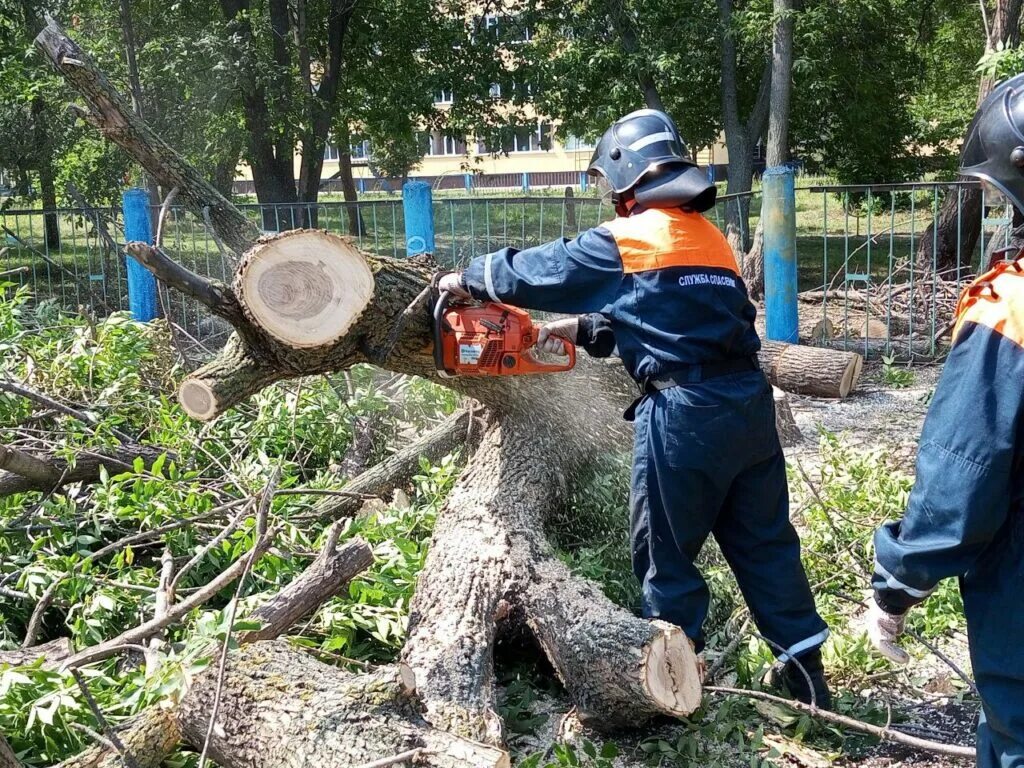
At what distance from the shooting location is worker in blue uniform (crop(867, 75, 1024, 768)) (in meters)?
1.88

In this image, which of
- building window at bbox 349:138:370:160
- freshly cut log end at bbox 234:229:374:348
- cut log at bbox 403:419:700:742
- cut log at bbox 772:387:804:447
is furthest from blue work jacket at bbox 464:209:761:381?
building window at bbox 349:138:370:160

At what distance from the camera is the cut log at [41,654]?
10.5 ft

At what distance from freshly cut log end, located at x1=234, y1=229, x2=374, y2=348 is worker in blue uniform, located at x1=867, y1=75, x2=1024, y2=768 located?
184cm

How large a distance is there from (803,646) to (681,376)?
0.97 m

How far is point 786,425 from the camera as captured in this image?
5758mm

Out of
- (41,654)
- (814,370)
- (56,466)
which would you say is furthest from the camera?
(814,370)

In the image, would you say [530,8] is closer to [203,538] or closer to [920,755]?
[203,538]

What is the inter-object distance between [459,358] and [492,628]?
0.92 m

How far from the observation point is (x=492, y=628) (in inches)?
126

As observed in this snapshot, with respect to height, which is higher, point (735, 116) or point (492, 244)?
point (735, 116)

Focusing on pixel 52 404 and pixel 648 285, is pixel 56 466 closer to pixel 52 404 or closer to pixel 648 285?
pixel 52 404

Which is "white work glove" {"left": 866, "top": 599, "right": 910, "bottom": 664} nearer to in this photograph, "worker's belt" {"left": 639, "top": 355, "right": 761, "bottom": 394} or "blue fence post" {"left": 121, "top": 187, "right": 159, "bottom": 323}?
"worker's belt" {"left": 639, "top": 355, "right": 761, "bottom": 394}

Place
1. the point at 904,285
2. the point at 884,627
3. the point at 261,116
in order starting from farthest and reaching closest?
the point at 261,116
the point at 904,285
the point at 884,627

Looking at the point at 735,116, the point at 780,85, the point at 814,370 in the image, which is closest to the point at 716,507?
the point at 814,370
